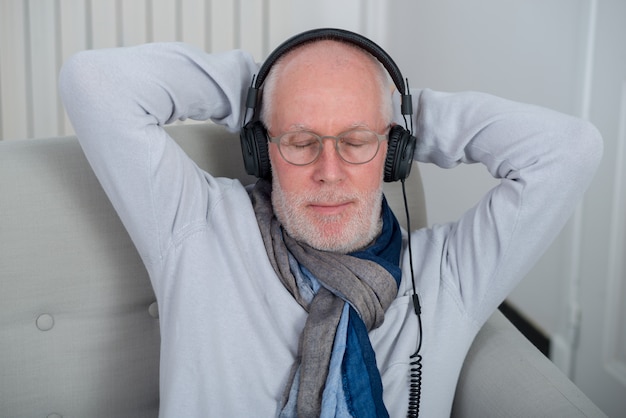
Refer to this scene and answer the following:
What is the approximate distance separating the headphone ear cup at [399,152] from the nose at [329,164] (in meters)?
0.12

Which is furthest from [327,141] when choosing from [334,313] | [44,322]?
[44,322]

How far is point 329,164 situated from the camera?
132 cm

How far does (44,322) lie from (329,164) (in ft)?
1.97

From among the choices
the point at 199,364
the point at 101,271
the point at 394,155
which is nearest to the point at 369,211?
the point at 394,155

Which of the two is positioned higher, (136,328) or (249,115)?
(249,115)

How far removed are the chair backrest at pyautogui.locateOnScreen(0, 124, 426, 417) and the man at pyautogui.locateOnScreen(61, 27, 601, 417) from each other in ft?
0.45

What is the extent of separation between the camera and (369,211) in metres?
1.39

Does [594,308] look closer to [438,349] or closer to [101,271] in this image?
[438,349]

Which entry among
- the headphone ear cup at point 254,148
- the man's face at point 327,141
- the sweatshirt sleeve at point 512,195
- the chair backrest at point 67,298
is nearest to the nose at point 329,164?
the man's face at point 327,141

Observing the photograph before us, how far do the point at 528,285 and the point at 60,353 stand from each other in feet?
6.14

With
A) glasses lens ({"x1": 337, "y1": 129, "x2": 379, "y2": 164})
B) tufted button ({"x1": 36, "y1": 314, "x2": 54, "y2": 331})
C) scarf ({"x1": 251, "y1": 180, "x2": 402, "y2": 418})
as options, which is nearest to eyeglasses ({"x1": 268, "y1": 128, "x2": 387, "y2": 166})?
glasses lens ({"x1": 337, "y1": 129, "x2": 379, "y2": 164})

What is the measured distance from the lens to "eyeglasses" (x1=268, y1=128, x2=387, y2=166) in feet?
4.40

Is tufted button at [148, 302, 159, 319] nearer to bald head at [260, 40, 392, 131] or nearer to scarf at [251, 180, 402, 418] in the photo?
scarf at [251, 180, 402, 418]

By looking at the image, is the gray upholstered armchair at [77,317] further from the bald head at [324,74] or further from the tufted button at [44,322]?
the bald head at [324,74]
